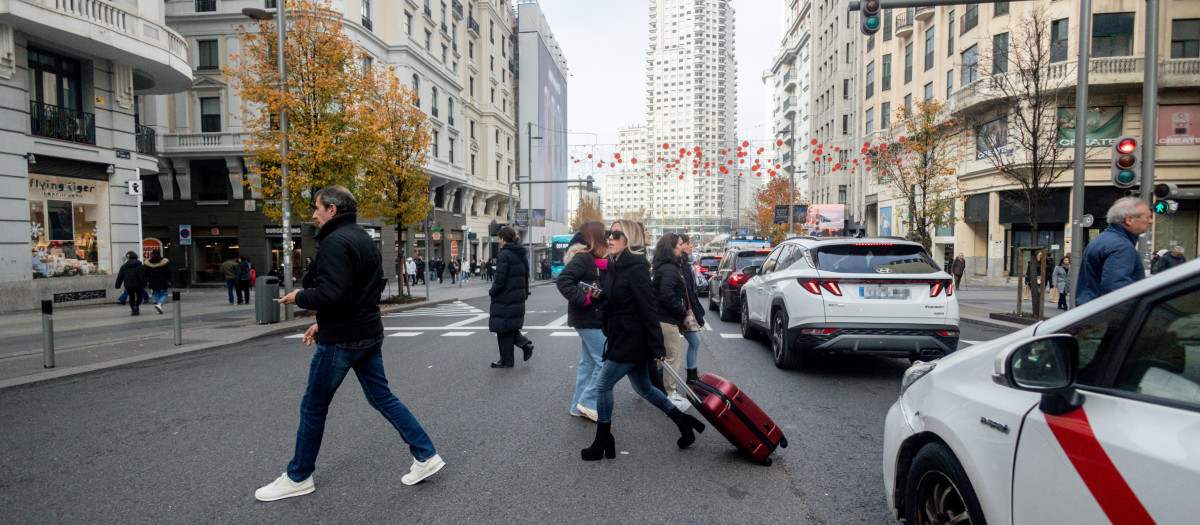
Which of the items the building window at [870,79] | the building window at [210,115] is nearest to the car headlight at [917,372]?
the building window at [210,115]

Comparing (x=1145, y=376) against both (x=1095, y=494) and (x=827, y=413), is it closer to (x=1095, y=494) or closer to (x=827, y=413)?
(x=1095, y=494)

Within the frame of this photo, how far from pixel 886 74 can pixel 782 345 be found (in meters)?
37.3

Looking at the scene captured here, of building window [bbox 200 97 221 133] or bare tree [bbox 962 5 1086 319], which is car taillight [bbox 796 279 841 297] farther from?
building window [bbox 200 97 221 133]

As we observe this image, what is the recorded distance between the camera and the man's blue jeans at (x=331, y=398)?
3.69 m

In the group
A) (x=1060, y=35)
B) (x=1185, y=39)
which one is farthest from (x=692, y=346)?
(x=1185, y=39)

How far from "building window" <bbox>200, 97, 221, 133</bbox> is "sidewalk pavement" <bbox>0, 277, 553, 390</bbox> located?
14.0 meters

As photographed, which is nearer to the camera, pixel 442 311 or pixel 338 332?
pixel 338 332

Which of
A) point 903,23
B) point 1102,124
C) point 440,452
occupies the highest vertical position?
point 903,23

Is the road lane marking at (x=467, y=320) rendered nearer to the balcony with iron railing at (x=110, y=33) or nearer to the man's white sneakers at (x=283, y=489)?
the man's white sneakers at (x=283, y=489)

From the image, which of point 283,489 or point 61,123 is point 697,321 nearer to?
point 283,489

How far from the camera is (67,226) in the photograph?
1702 cm

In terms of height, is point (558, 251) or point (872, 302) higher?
point (872, 302)

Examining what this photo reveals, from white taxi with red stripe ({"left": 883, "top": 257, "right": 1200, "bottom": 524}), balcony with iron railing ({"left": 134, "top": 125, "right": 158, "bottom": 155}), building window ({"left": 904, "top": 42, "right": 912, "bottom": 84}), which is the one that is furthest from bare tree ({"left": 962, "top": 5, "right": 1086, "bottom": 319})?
balcony with iron railing ({"left": 134, "top": 125, "right": 158, "bottom": 155})

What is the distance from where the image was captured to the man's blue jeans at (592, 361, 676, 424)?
4.35 m
